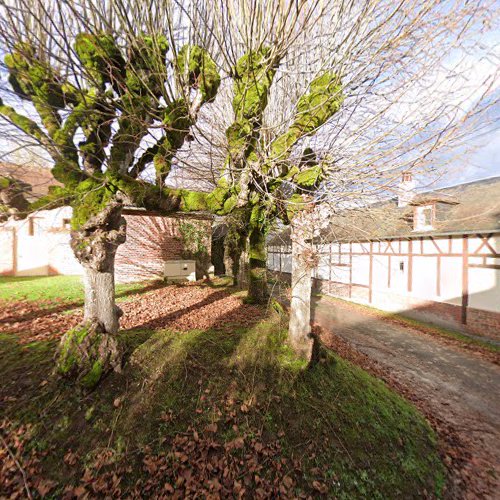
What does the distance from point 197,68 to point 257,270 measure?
5.49 metres

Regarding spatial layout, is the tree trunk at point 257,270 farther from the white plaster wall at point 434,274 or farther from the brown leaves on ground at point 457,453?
the brown leaves on ground at point 457,453

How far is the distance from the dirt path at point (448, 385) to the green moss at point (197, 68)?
6.55 metres

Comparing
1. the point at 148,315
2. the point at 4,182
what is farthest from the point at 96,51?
the point at 148,315

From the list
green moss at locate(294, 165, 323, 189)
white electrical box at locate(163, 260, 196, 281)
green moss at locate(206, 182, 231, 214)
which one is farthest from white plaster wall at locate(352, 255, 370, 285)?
green moss at locate(206, 182, 231, 214)

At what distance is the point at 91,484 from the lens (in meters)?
2.16

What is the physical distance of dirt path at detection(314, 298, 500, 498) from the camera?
316cm

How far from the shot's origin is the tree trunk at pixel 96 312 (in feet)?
9.55

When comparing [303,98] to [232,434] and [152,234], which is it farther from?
[152,234]

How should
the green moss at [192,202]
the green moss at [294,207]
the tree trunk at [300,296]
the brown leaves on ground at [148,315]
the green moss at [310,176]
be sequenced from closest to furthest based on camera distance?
1. the green moss at [310,176]
2. the green moss at [192,202]
3. the green moss at [294,207]
4. the tree trunk at [300,296]
5. the brown leaves on ground at [148,315]

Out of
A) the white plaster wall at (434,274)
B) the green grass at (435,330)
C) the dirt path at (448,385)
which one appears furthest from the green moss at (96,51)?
the green grass at (435,330)

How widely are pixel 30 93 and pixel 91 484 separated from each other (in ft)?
17.1

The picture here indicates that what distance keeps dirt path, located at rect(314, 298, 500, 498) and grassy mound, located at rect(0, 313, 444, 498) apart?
0.44 metres

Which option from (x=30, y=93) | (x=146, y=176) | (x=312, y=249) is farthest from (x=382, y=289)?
(x=30, y=93)

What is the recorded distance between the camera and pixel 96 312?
3.30 m
